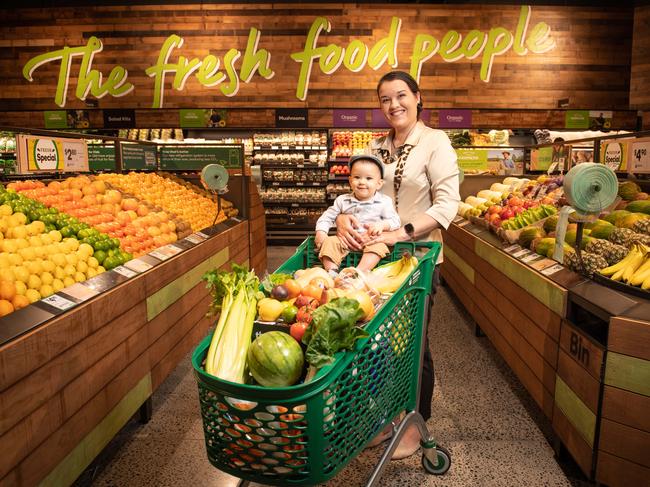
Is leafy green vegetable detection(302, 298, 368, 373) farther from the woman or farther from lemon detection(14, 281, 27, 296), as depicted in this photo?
lemon detection(14, 281, 27, 296)

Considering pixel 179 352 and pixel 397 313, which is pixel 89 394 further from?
pixel 397 313

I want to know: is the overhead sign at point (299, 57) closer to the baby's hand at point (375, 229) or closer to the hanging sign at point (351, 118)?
the hanging sign at point (351, 118)

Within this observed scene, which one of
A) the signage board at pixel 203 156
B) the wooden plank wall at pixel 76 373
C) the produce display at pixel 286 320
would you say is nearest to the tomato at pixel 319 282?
the produce display at pixel 286 320

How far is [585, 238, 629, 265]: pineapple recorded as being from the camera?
229 cm

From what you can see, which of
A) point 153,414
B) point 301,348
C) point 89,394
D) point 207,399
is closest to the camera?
point 207,399

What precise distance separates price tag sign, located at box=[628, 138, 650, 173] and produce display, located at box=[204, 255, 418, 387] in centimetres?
190

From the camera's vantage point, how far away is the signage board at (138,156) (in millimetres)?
4930

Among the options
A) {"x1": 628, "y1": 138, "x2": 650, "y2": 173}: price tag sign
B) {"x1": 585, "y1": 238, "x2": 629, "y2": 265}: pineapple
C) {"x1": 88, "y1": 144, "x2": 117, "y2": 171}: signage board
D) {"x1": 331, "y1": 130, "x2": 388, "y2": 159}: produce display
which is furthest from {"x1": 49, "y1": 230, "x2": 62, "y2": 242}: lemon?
{"x1": 331, "y1": 130, "x2": 388, "y2": 159}: produce display

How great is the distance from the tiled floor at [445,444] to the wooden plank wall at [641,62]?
7.18m

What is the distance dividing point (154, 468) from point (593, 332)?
2059 mm

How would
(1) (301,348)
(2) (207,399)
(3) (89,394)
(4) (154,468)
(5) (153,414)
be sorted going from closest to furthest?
(2) (207,399) → (1) (301,348) → (3) (89,394) → (4) (154,468) → (5) (153,414)

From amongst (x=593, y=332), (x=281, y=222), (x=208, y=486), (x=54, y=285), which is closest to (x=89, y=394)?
(x=54, y=285)

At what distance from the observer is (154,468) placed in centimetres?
228

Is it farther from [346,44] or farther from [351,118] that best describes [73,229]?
[346,44]
